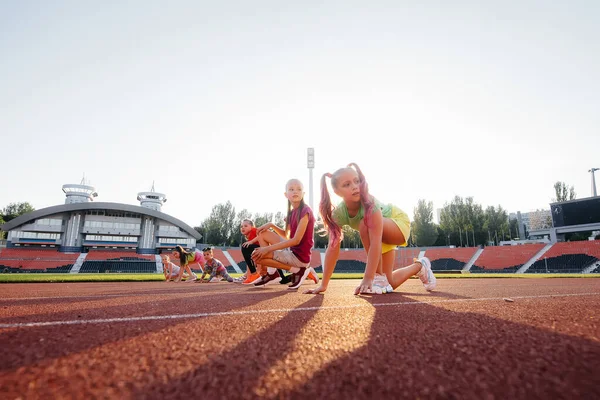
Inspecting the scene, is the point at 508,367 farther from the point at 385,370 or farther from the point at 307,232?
the point at 307,232

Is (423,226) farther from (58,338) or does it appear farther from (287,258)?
(58,338)

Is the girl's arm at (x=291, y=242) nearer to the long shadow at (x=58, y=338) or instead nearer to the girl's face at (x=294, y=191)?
the girl's face at (x=294, y=191)

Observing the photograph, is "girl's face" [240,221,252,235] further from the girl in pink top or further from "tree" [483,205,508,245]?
"tree" [483,205,508,245]

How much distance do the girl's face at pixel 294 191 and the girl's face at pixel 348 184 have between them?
149cm

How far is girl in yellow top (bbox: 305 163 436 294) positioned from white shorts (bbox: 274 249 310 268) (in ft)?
3.77

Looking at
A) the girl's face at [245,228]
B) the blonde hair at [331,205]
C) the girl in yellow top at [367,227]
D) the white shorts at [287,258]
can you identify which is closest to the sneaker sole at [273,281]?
the white shorts at [287,258]

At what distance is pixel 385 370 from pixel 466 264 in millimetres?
42142

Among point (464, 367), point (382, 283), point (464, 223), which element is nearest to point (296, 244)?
point (382, 283)

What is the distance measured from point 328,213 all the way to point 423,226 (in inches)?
1850

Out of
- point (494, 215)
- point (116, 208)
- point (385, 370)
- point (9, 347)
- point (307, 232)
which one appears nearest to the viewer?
point (385, 370)

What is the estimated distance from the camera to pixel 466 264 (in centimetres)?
3744

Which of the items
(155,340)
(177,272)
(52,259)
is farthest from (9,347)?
(52,259)

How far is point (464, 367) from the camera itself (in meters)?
0.98

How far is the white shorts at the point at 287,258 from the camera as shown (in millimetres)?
4805
